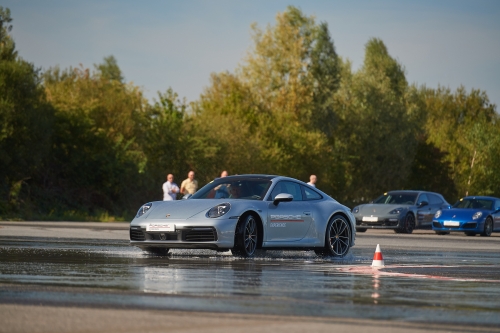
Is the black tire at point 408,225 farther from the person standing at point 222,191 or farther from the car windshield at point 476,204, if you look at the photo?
the person standing at point 222,191

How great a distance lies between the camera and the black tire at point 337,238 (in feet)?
56.1

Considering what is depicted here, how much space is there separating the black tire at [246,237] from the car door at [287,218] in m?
0.27

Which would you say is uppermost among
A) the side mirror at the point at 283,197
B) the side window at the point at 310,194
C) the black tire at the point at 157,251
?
the side window at the point at 310,194

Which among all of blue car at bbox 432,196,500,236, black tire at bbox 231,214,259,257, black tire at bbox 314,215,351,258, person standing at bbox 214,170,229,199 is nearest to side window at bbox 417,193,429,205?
blue car at bbox 432,196,500,236

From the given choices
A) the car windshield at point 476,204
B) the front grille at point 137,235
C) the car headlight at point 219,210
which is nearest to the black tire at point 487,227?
the car windshield at point 476,204

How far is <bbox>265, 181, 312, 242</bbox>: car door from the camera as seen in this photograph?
16125mm

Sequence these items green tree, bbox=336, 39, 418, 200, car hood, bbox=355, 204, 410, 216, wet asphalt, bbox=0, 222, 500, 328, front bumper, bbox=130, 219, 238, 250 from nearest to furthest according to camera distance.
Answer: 1. wet asphalt, bbox=0, 222, 500, 328
2. front bumper, bbox=130, 219, 238, 250
3. car hood, bbox=355, 204, 410, 216
4. green tree, bbox=336, 39, 418, 200

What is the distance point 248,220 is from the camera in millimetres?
15586

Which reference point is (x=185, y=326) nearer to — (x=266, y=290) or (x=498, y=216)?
(x=266, y=290)

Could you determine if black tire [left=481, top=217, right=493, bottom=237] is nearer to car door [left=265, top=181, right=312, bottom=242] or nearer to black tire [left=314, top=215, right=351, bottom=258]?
black tire [left=314, top=215, right=351, bottom=258]

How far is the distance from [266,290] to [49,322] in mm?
3099

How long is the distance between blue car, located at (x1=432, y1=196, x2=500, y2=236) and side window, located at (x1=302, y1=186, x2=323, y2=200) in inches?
687

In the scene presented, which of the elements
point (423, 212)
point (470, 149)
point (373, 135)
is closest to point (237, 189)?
point (423, 212)

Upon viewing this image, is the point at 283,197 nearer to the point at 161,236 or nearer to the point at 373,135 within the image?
the point at 161,236
